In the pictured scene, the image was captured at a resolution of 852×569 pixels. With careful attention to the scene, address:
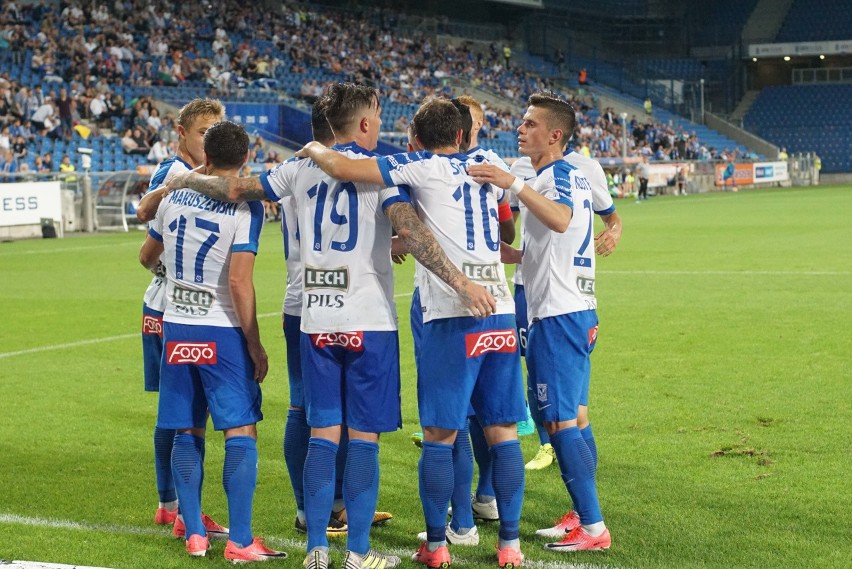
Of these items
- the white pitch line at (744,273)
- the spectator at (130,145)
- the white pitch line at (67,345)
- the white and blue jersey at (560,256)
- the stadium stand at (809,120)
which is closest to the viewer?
the white and blue jersey at (560,256)

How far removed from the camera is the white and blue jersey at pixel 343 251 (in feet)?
16.7

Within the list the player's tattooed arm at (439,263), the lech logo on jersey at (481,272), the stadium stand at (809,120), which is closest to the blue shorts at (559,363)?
the lech logo on jersey at (481,272)

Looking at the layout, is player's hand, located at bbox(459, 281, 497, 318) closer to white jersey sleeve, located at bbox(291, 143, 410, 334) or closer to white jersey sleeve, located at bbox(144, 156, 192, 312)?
white jersey sleeve, located at bbox(291, 143, 410, 334)

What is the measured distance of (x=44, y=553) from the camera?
212 inches

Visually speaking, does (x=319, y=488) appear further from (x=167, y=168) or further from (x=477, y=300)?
(x=167, y=168)

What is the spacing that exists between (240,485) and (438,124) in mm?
1923

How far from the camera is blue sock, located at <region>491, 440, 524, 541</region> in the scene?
5145mm

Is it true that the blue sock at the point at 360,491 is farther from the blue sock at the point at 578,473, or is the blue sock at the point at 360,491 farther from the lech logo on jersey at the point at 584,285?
the lech logo on jersey at the point at 584,285

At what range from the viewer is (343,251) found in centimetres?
512

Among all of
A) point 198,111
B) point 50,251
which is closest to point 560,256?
point 198,111

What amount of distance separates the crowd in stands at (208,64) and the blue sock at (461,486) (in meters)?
26.6

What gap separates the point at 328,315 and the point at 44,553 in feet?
5.95

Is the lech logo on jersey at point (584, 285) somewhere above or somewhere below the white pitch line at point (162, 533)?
above

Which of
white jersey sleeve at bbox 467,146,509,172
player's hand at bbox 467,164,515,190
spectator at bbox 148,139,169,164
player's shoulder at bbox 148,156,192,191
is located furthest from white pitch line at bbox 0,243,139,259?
player's hand at bbox 467,164,515,190
